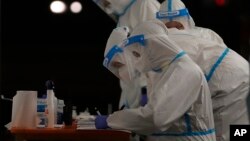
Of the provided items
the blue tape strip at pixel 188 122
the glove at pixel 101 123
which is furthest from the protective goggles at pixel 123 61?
the blue tape strip at pixel 188 122

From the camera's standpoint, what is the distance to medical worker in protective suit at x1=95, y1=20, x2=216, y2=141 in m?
2.10

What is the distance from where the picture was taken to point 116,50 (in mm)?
2484

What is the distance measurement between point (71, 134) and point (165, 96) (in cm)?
50

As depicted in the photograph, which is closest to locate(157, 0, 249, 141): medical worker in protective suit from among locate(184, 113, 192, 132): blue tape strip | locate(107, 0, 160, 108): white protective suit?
locate(184, 113, 192, 132): blue tape strip

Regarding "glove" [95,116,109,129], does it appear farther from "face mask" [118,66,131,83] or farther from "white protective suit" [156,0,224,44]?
"white protective suit" [156,0,224,44]

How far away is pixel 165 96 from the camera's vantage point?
2096 millimetres

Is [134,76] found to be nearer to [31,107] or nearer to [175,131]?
[175,131]

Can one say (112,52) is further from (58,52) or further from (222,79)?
(58,52)

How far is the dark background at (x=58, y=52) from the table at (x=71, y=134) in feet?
8.49

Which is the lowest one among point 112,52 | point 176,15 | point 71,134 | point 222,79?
point 71,134

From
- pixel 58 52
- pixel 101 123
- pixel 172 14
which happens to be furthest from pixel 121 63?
pixel 58 52

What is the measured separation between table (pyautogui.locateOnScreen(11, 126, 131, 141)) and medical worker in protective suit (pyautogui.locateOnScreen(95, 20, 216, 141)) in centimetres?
6

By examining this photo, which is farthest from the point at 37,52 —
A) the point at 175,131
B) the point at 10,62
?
the point at 175,131

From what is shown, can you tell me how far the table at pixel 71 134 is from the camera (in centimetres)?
225
